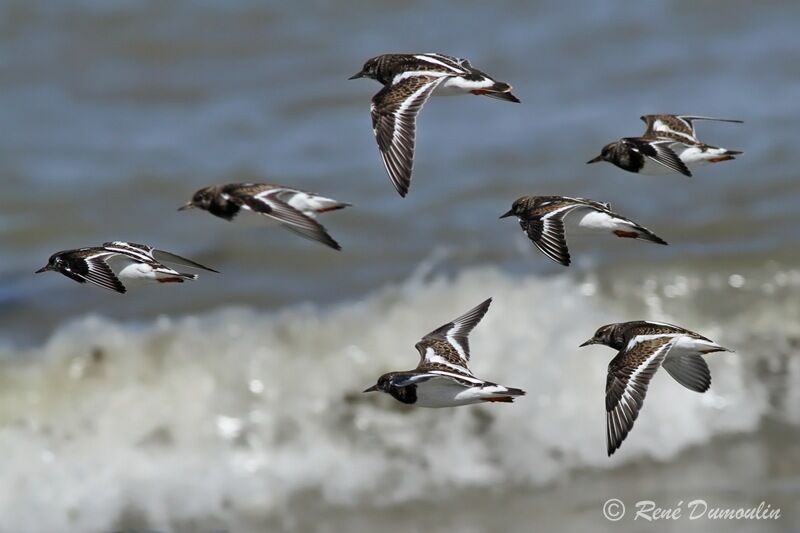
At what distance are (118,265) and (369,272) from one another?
4675 millimetres

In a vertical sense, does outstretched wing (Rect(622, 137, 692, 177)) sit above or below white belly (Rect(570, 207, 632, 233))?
above

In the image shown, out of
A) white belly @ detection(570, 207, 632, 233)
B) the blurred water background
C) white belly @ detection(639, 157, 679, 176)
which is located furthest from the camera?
the blurred water background

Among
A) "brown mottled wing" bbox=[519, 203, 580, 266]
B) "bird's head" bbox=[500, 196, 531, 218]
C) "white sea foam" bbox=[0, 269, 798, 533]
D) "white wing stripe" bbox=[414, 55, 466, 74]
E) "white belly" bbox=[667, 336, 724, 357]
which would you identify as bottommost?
"white sea foam" bbox=[0, 269, 798, 533]

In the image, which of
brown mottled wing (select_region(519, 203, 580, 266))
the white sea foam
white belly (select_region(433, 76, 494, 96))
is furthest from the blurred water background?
white belly (select_region(433, 76, 494, 96))

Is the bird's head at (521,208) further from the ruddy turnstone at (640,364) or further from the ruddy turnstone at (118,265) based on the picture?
the ruddy turnstone at (118,265)

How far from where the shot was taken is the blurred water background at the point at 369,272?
7.71 meters

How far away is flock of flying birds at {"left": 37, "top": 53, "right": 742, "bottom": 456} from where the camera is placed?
499cm

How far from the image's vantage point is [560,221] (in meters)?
5.30

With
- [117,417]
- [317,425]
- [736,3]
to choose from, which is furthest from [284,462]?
[736,3]

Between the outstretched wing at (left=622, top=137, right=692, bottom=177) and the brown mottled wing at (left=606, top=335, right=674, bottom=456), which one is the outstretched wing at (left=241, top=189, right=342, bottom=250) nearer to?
the brown mottled wing at (left=606, top=335, right=674, bottom=456)

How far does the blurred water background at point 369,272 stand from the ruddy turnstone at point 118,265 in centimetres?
249

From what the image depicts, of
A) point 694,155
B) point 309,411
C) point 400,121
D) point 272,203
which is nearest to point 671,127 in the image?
point 694,155

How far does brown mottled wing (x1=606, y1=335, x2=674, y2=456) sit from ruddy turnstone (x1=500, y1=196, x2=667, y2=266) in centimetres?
40

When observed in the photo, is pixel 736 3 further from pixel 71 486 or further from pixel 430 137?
pixel 71 486
